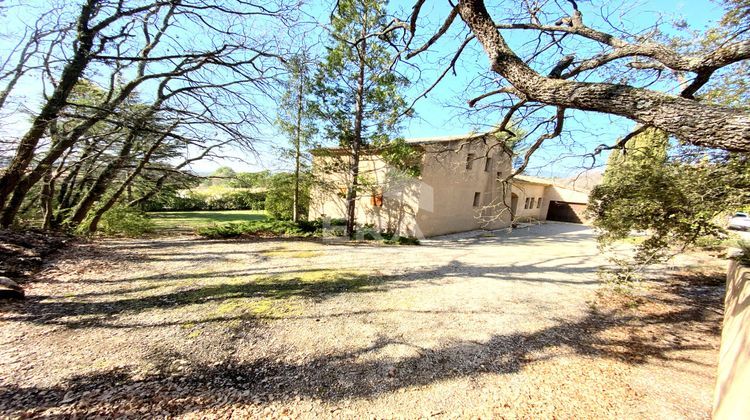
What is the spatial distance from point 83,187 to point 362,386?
13.6 m

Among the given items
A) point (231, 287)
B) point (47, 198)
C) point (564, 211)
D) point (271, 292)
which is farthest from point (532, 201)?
point (47, 198)

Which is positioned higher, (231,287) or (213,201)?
(213,201)

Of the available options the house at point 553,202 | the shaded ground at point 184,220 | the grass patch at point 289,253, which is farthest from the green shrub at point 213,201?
the house at point 553,202

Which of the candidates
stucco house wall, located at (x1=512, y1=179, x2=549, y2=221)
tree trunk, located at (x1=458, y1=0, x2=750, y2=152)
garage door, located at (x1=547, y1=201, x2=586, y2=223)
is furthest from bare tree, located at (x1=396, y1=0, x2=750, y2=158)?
garage door, located at (x1=547, y1=201, x2=586, y2=223)

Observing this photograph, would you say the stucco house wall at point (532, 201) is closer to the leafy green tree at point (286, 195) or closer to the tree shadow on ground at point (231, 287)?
the tree shadow on ground at point (231, 287)

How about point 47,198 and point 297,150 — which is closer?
point 47,198

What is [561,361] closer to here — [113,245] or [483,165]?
[113,245]

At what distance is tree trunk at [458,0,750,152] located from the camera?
147cm

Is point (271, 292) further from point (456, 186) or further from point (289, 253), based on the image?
point (456, 186)

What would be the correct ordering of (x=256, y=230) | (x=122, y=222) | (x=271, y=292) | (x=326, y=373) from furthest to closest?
1. (x=256, y=230)
2. (x=122, y=222)
3. (x=271, y=292)
4. (x=326, y=373)

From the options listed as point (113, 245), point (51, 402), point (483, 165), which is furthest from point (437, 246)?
point (113, 245)

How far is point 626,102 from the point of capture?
1791 millimetres

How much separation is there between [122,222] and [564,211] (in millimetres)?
28866

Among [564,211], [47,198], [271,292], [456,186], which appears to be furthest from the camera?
[564,211]
